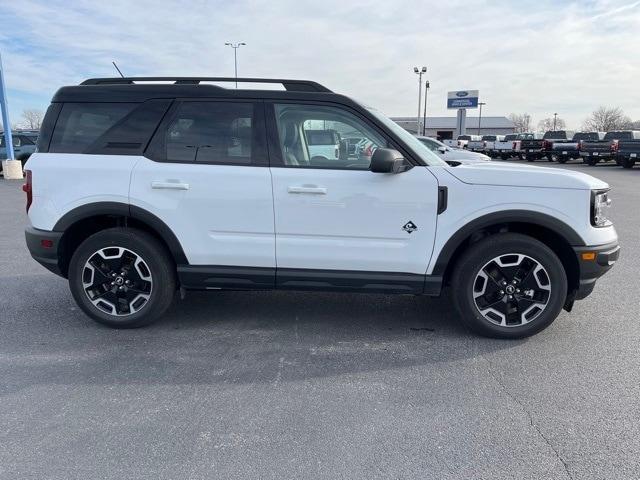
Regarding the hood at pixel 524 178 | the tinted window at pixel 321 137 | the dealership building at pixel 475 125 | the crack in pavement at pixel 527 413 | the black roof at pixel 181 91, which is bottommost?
the crack in pavement at pixel 527 413

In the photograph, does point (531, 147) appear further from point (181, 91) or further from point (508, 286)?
point (181, 91)

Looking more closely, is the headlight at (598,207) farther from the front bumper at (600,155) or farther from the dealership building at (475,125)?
the dealership building at (475,125)

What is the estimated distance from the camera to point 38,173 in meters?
4.09

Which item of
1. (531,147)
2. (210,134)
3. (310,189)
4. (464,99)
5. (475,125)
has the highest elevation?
(464,99)

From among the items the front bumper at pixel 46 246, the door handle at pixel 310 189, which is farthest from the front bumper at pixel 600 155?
the front bumper at pixel 46 246

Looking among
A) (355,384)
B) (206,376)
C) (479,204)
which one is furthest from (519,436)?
(206,376)

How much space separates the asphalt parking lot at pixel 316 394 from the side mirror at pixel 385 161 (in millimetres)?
1414

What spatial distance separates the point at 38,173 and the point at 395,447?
354 cm

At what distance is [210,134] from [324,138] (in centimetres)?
94

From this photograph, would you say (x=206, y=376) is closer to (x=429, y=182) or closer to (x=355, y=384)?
(x=355, y=384)

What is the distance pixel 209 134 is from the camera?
4043 mm

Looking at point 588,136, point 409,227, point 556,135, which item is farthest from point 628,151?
point 409,227

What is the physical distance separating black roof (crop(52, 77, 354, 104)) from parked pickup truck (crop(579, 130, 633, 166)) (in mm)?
27532

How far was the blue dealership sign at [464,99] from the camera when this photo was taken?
6431 centimetres
